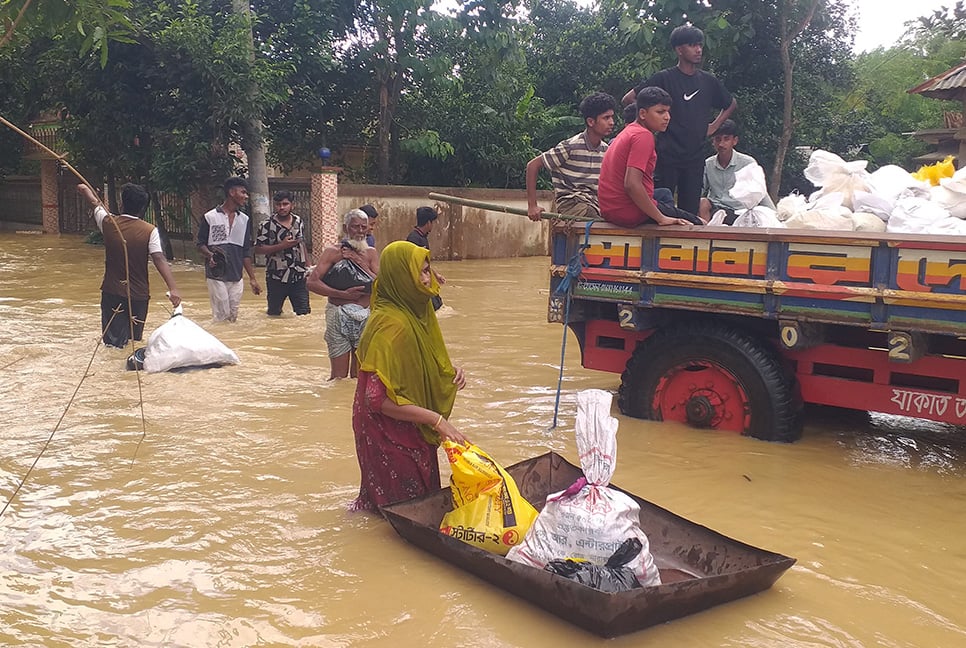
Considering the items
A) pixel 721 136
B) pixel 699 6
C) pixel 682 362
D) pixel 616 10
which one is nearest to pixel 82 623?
pixel 682 362

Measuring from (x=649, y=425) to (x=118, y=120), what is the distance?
13.1m

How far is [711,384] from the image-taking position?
5.69 m

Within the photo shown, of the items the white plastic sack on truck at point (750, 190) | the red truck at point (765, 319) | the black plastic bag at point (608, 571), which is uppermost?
the white plastic sack on truck at point (750, 190)

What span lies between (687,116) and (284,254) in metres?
4.92

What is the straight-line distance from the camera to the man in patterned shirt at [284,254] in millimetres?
9562

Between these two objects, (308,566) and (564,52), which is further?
(564,52)

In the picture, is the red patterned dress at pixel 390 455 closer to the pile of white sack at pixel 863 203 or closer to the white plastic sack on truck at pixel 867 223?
the pile of white sack at pixel 863 203

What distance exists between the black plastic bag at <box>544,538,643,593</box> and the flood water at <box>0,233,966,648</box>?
20 cm

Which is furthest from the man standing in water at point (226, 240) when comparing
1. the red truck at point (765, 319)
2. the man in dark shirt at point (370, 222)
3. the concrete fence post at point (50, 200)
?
the concrete fence post at point (50, 200)

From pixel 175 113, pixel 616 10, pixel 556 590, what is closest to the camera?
pixel 556 590

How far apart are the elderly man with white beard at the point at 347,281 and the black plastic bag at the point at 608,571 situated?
3788 millimetres

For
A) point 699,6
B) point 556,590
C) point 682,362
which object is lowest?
point 556,590

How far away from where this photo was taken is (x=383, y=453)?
13.5ft

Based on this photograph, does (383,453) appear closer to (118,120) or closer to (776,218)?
(776,218)
